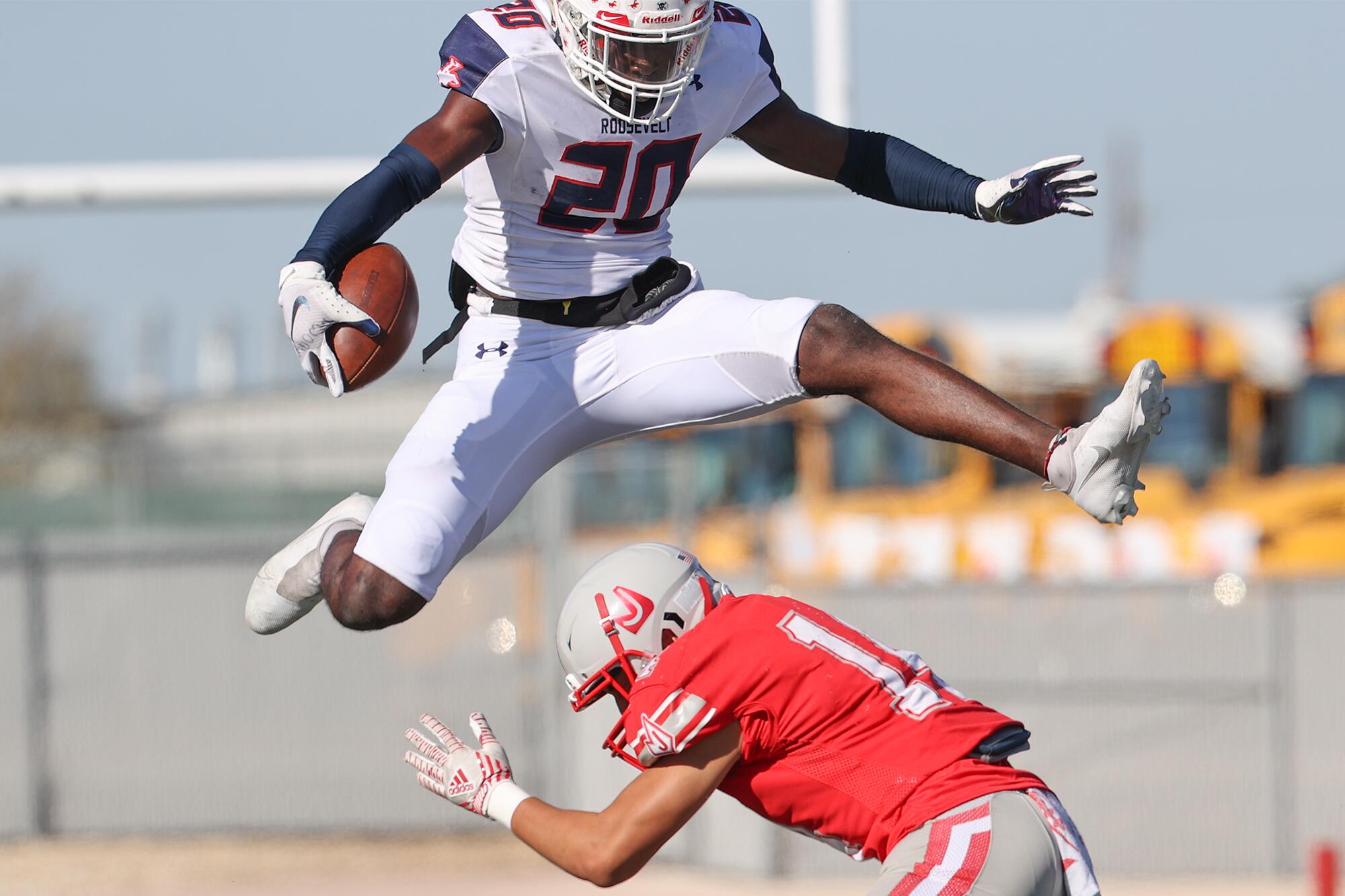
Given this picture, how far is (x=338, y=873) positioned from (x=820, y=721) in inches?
248

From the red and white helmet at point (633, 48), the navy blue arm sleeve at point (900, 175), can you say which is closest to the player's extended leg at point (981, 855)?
the navy blue arm sleeve at point (900, 175)

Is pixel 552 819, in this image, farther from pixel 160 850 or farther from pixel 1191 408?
pixel 1191 408

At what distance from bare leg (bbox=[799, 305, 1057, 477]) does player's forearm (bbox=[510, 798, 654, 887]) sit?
3.83ft

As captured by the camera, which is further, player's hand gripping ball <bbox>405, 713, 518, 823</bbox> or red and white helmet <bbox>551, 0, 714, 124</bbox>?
red and white helmet <bbox>551, 0, 714, 124</bbox>

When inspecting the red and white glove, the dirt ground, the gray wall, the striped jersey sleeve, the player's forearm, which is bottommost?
the dirt ground

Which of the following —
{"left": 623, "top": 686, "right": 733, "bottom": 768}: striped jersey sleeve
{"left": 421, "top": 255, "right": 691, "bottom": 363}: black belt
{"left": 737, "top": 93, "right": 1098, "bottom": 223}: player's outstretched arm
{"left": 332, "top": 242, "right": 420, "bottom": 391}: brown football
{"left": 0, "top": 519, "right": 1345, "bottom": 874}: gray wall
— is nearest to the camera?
{"left": 623, "top": 686, "right": 733, "bottom": 768}: striped jersey sleeve

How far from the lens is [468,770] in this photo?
3754 mm

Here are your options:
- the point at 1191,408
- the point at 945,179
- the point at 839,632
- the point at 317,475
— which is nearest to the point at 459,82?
the point at 945,179

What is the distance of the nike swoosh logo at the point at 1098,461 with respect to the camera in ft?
12.5

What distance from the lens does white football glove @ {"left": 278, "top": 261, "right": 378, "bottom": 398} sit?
379 cm

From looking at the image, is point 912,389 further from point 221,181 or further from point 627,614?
point 221,181

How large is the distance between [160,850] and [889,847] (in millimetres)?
7067

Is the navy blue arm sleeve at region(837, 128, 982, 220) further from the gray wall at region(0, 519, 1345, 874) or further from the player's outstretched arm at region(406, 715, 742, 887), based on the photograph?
the gray wall at region(0, 519, 1345, 874)

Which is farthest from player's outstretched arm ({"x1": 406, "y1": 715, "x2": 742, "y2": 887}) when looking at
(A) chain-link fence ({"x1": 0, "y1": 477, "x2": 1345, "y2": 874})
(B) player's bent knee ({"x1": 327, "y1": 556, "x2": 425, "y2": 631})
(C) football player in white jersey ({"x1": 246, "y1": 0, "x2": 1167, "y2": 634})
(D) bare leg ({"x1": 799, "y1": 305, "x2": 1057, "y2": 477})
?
(A) chain-link fence ({"x1": 0, "y1": 477, "x2": 1345, "y2": 874})
